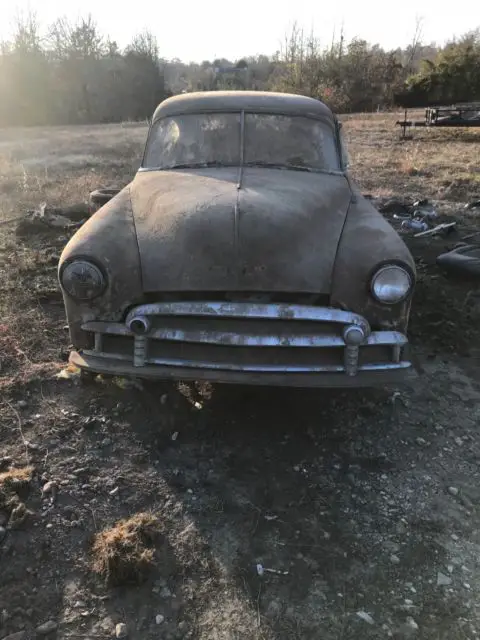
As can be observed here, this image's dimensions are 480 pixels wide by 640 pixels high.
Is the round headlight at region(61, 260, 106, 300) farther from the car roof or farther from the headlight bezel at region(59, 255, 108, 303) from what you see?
the car roof

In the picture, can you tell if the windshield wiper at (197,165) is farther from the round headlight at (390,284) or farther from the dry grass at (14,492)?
the dry grass at (14,492)

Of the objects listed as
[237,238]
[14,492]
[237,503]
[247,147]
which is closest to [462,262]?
[247,147]

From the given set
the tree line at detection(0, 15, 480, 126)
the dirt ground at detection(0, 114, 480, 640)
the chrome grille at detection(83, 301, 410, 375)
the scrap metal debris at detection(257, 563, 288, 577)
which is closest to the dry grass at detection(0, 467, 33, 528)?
the dirt ground at detection(0, 114, 480, 640)

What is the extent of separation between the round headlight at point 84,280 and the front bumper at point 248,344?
195mm

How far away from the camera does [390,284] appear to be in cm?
310

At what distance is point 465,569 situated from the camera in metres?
2.46

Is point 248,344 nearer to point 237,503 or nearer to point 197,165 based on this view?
point 237,503

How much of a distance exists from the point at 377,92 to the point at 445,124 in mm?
17014

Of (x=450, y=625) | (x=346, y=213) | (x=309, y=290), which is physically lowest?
(x=450, y=625)

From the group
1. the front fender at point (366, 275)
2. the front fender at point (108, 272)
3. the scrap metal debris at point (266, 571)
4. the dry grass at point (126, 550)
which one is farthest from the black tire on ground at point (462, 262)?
the dry grass at point (126, 550)

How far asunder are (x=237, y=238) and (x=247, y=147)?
1654 mm

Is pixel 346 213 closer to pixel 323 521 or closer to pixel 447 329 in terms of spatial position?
pixel 447 329

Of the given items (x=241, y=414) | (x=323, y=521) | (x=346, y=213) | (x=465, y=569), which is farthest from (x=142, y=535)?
(x=346, y=213)

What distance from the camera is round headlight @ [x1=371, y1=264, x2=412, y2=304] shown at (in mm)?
3088
